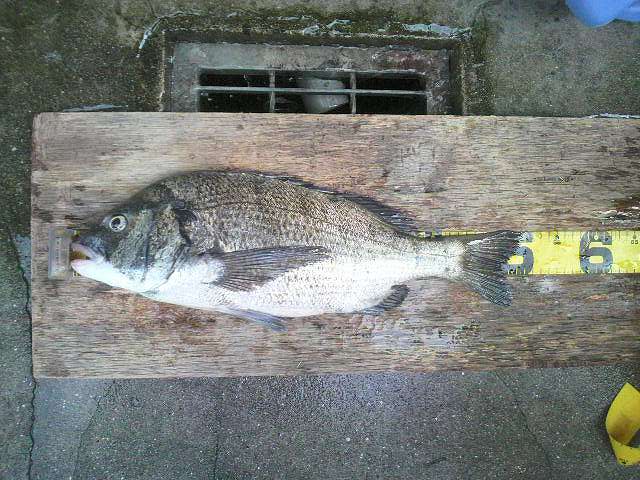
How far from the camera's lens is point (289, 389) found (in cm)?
308

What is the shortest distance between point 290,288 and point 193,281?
48cm

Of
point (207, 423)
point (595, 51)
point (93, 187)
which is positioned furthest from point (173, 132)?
point (595, 51)

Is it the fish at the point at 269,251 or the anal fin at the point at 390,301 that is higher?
the fish at the point at 269,251

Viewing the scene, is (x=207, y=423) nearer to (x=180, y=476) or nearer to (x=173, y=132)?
(x=180, y=476)

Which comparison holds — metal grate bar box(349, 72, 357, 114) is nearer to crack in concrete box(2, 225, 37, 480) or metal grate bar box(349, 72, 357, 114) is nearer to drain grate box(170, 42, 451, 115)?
drain grate box(170, 42, 451, 115)

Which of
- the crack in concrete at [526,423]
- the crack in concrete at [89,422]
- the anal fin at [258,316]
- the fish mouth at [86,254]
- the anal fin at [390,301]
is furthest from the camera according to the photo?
the crack in concrete at [526,423]

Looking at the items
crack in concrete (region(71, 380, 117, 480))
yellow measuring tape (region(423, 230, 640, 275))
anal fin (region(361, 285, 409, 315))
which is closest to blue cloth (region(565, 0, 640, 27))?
yellow measuring tape (region(423, 230, 640, 275))

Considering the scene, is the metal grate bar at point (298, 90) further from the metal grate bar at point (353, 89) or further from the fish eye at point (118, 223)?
the fish eye at point (118, 223)

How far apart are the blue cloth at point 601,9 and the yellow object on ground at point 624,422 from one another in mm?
2411

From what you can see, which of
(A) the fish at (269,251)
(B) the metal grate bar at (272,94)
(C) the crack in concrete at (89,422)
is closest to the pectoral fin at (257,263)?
(A) the fish at (269,251)

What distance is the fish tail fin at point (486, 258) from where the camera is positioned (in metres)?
2.48

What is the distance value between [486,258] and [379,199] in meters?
0.68

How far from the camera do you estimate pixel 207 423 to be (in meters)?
3.01

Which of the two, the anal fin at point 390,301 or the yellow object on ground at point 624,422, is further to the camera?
the yellow object on ground at point 624,422
